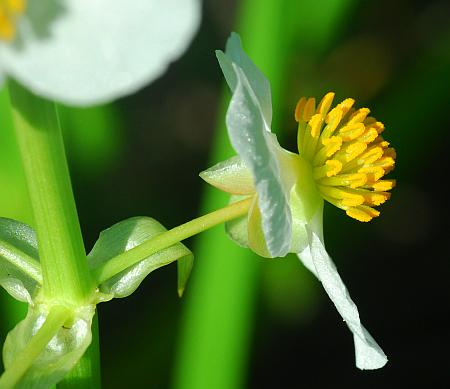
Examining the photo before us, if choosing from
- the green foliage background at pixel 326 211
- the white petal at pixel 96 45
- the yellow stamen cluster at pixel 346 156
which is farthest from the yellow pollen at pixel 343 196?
the green foliage background at pixel 326 211

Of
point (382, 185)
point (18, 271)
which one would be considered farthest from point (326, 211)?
point (18, 271)

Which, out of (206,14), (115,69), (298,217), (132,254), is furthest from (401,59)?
(115,69)

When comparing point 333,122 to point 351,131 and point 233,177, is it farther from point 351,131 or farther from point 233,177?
point 233,177

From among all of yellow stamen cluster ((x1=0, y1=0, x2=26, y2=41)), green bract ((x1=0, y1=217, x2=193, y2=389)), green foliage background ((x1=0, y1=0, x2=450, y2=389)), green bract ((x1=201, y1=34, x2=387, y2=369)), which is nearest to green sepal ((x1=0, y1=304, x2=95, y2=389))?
green bract ((x1=0, y1=217, x2=193, y2=389))

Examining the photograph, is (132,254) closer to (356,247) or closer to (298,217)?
(298,217)

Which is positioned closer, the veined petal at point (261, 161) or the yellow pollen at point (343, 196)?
the veined petal at point (261, 161)

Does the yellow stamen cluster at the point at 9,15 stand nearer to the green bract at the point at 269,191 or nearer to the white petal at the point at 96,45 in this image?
the white petal at the point at 96,45
